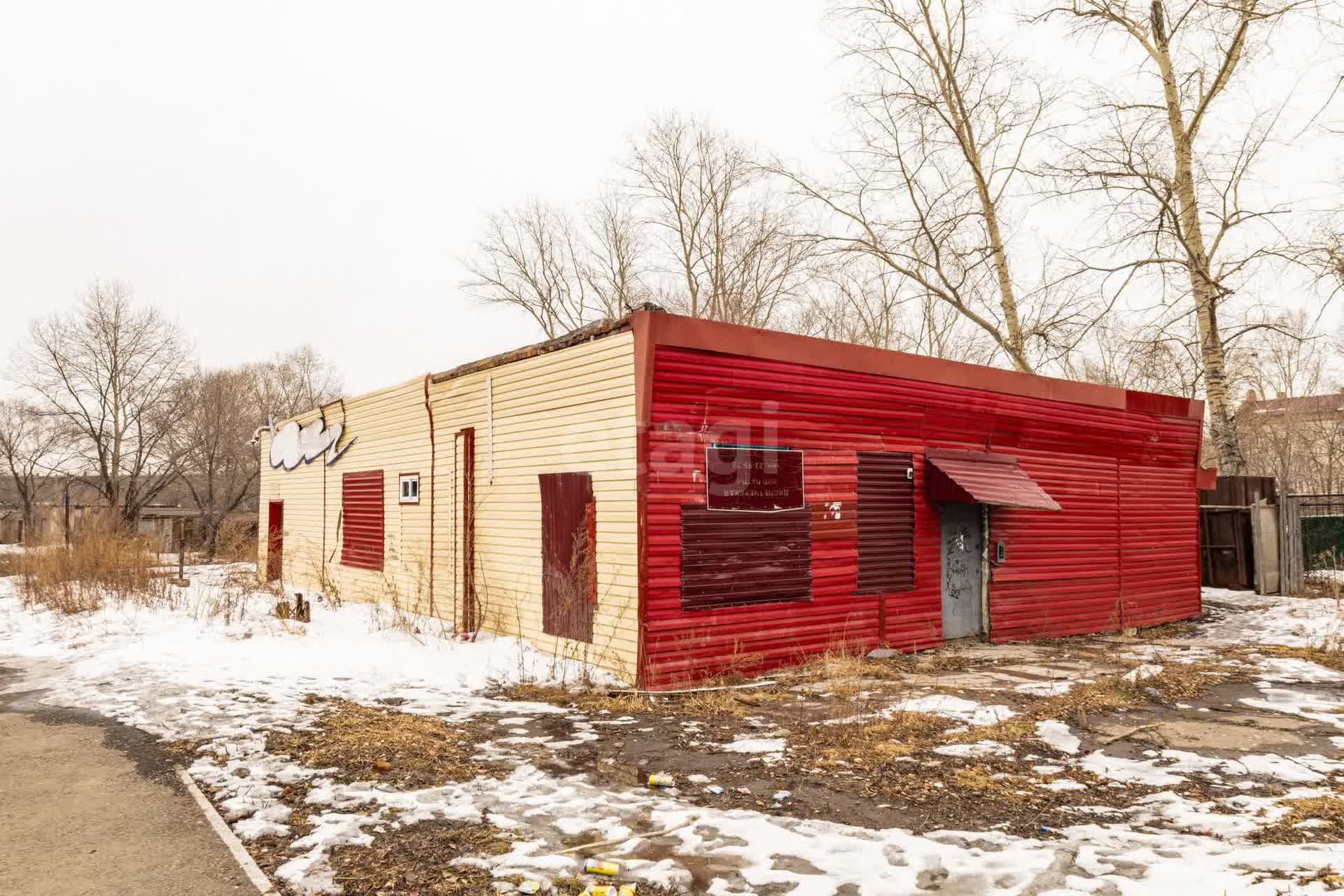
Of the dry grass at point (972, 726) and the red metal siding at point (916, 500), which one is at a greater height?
the red metal siding at point (916, 500)

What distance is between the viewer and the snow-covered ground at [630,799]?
13.1 feet

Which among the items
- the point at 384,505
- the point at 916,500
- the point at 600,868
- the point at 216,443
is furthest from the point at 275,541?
the point at 216,443

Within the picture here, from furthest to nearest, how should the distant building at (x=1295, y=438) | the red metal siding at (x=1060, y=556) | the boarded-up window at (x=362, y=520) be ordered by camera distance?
the distant building at (x=1295, y=438) < the boarded-up window at (x=362, y=520) < the red metal siding at (x=1060, y=556)

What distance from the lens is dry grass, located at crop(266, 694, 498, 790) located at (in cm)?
554

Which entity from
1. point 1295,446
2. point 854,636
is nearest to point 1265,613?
point 854,636

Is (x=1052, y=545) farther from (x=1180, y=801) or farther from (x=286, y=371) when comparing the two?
(x=286, y=371)

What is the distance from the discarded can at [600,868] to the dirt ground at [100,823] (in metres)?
1.68

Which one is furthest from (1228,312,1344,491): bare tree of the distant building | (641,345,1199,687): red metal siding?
(641,345,1199,687): red metal siding

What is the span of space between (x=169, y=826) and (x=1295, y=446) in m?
47.6

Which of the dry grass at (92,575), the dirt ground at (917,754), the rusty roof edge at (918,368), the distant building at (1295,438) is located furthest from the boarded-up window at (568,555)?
the distant building at (1295,438)

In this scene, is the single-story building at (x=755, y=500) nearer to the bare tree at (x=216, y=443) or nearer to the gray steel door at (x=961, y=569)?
the gray steel door at (x=961, y=569)

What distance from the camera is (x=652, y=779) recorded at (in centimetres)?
539

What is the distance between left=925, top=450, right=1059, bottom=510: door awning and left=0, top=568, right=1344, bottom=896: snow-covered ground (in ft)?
8.70

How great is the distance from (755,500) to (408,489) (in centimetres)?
687
